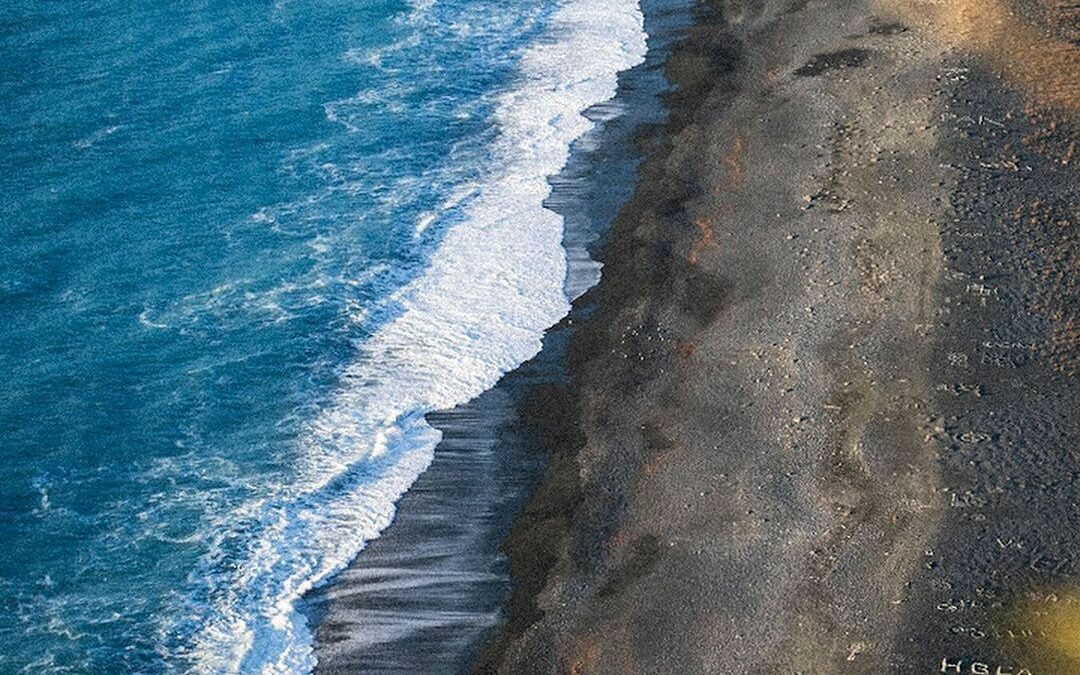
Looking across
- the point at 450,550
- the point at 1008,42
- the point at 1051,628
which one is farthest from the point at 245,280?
the point at 1008,42

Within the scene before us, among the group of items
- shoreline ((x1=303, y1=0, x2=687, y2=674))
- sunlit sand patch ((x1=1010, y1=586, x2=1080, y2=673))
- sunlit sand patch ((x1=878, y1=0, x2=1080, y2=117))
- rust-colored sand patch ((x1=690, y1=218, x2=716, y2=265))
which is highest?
sunlit sand patch ((x1=878, y1=0, x2=1080, y2=117))

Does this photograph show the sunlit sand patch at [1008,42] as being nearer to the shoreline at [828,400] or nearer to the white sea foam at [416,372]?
the shoreline at [828,400]

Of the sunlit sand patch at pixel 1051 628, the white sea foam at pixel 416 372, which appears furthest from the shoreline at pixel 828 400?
the white sea foam at pixel 416 372

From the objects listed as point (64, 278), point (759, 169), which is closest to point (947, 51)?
point (759, 169)

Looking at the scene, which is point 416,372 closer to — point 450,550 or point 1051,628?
point 450,550

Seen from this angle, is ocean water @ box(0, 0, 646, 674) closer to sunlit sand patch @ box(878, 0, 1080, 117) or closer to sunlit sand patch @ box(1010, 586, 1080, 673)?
sunlit sand patch @ box(878, 0, 1080, 117)

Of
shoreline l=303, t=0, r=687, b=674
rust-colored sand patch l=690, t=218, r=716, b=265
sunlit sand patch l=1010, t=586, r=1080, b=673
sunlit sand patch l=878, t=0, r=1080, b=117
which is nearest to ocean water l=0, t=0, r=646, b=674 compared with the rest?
shoreline l=303, t=0, r=687, b=674

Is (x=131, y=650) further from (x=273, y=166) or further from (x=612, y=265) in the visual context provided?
(x=273, y=166)
